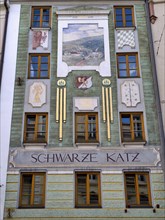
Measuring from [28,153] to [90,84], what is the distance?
491cm

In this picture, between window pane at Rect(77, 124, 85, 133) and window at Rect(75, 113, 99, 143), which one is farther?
window pane at Rect(77, 124, 85, 133)

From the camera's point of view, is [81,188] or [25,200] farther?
[81,188]

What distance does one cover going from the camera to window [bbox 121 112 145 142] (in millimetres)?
16375

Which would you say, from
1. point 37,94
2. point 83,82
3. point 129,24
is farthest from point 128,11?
point 37,94

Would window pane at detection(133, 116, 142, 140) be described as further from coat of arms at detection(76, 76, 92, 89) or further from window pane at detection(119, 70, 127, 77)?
coat of arms at detection(76, 76, 92, 89)

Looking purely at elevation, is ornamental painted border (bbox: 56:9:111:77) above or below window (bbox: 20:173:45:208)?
above

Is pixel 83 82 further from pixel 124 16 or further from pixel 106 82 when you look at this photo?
pixel 124 16

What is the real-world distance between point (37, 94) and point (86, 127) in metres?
3.18

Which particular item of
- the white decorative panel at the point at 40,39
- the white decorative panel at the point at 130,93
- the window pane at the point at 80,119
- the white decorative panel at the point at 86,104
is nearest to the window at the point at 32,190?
the window pane at the point at 80,119

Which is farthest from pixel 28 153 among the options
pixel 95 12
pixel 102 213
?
pixel 95 12

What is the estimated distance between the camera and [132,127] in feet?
54.3

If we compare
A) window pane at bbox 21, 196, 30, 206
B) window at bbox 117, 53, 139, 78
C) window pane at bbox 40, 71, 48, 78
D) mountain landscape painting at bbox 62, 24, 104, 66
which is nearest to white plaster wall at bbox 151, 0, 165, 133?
window at bbox 117, 53, 139, 78

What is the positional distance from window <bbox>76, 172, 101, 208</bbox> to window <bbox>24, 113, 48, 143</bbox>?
2682mm

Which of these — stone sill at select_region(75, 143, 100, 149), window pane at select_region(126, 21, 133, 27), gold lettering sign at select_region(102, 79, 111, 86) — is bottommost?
stone sill at select_region(75, 143, 100, 149)
